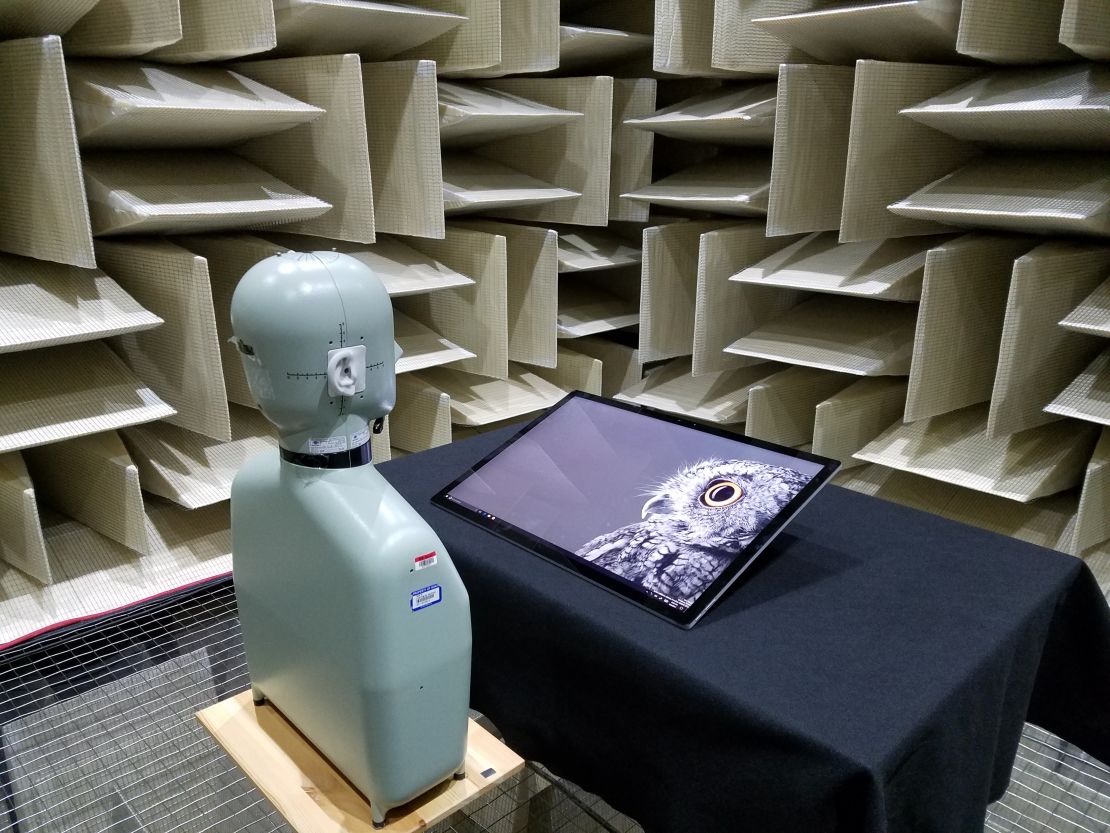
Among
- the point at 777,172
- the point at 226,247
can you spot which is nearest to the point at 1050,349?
the point at 777,172

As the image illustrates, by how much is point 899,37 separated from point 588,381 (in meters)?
1.26

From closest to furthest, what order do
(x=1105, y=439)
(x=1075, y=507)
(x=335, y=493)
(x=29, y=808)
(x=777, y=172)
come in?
(x=335, y=493) → (x=29, y=808) → (x=1105, y=439) → (x=1075, y=507) → (x=777, y=172)

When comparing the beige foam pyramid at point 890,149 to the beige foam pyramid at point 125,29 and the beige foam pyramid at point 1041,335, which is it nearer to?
the beige foam pyramid at point 1041,335

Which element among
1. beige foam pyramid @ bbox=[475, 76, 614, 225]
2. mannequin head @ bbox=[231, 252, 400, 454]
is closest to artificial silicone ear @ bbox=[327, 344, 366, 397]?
mannequin head @ bbox=[231, 252, 400, 454]

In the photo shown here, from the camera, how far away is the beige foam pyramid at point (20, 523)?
1507 millimetres

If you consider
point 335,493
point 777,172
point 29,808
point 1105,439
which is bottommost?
point 29,808

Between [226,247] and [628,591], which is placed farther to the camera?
[226,247]

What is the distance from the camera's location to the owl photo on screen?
1062 mm

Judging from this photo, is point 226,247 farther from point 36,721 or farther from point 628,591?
point 628,591

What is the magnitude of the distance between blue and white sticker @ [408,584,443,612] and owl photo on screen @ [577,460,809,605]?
0.88ft

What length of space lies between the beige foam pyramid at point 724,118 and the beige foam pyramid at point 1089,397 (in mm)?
920

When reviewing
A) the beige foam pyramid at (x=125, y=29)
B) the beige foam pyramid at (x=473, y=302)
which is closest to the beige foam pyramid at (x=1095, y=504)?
the beige foam pyramid at (x=473, y=302)

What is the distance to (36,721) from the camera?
137cm

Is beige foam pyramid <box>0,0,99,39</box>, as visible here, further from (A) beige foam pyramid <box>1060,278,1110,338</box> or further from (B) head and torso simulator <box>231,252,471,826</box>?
(A) beige foam pyramid <box>1060,278,1110,338</box>
